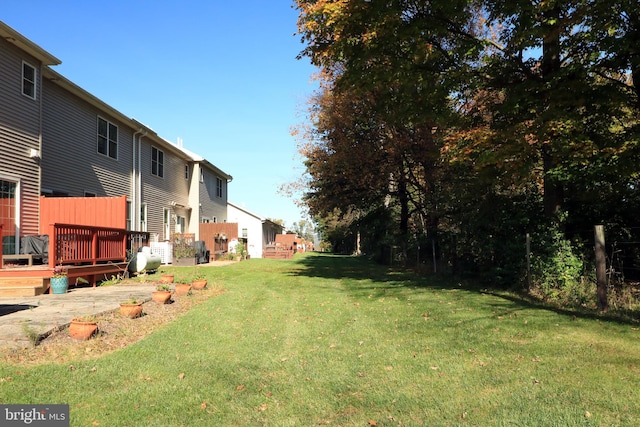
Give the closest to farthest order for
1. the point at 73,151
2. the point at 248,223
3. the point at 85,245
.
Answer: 1. the point at 85,245
2. the point at 73,151
3. the point at 248,223

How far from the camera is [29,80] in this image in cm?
1191

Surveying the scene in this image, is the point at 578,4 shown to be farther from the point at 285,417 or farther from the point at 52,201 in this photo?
the point at 52,201

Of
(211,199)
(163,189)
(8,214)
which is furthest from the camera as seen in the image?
(211,199)

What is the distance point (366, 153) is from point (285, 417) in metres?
15.9

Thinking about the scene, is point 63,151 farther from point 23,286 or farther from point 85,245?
point 23,286

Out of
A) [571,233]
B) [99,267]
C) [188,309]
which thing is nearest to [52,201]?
[99,267]

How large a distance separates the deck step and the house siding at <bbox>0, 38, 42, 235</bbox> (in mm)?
2513

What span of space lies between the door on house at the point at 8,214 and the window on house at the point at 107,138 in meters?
A: 5.03

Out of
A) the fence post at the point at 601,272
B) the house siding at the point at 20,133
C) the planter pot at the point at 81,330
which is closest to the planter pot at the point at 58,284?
the house siding at the point at 20,133

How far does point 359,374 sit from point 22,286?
812 centimetres

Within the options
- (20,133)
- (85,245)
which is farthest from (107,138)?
(85,245)

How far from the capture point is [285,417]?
11.7 ft

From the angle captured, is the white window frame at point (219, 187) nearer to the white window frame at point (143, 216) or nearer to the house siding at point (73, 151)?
the white window frame at point (143, 216)

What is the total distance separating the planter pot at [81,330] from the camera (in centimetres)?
549
